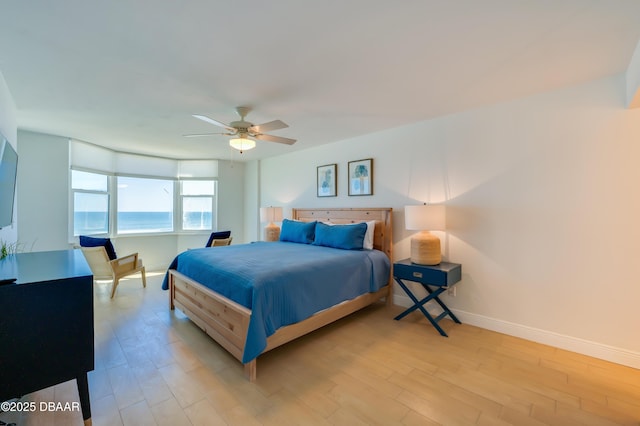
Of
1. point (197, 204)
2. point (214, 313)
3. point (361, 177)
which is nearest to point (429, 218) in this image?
point (361, 177)

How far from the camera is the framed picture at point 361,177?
399 centimetres

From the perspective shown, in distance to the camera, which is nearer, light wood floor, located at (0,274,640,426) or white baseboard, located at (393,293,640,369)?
light wood floor, located at (0,274,640,426)

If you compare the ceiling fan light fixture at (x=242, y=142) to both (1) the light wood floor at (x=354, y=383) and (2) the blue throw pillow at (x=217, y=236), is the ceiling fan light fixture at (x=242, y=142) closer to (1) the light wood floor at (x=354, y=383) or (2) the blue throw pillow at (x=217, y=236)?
(1) the light wood floor at (x=354, y=383)

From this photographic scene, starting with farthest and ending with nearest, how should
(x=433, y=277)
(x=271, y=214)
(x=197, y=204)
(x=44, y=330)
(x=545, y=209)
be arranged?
1. (x=197, y=204)
2. (x=271, y=214)
3. (x=433, y=277)
4. (x=545, y=209)
5. (x=44, y=330)

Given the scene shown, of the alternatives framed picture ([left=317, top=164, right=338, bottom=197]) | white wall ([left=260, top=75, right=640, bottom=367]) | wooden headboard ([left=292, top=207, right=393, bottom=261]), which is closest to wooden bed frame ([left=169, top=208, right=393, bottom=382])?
wooden headboard ([left=292, top=207, right=393, bottom=261])

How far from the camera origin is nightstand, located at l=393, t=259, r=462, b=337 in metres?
2.77

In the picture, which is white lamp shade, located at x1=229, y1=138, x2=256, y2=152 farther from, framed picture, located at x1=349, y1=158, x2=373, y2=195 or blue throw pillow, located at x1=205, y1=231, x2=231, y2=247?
blue throw pillow, located at x1=205, y1=231, x2=231, y2=247

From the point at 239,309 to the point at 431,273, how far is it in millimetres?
1946

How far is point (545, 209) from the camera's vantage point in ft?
8.61

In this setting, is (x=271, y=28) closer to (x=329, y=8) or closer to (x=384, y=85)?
(x=329, y=8)

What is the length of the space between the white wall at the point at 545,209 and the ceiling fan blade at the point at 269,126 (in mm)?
1856

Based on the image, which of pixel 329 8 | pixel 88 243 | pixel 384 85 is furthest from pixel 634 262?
pixel 88 243

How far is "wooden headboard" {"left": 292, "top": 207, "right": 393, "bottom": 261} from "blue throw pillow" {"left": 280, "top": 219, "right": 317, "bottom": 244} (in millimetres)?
348

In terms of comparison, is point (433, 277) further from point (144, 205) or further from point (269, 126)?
point (144, 205)
